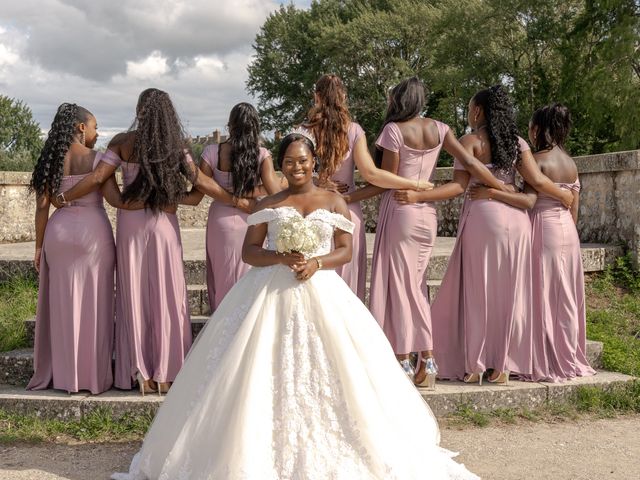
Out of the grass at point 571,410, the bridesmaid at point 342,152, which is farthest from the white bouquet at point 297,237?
the grass at point 571,410

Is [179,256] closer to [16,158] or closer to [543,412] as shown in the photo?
[543,412]

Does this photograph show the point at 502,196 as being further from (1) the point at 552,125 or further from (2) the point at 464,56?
(2) the point at 464,56

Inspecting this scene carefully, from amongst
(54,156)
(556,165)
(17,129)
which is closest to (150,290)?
(54,156)

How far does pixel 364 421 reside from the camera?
13.1 ft

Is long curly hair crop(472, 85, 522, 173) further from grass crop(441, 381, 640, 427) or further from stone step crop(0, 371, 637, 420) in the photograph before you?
grass crop(441, 381, 640, 427)

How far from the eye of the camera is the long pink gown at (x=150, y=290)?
5.57 m

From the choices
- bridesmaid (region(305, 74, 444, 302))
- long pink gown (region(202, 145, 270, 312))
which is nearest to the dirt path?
long pink gown (region(202, 145, 270, 312))

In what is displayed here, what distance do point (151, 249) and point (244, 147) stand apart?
1.05 meters

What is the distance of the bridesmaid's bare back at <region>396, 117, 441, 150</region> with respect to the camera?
563cm

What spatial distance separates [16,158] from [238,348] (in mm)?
50205

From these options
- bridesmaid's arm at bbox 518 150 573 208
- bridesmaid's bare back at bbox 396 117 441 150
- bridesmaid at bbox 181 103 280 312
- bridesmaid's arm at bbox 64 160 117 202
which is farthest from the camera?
bridesmaid's arm at bbox 518 150 573 208

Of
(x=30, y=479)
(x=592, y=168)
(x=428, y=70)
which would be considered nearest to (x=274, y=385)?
(x=30, y=479)

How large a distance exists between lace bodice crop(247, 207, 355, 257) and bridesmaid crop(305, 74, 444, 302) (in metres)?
1.16

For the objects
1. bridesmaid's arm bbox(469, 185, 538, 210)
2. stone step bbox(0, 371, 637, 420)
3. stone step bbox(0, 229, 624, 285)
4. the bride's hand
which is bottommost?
stone step bbox(0, 371, 637, 420)
